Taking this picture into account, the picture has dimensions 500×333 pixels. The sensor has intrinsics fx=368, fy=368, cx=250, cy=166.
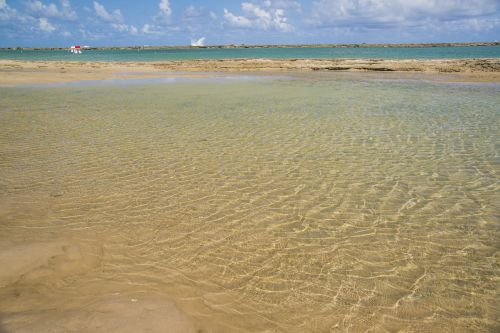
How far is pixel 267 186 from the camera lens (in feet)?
20.5

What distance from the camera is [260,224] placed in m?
4.98

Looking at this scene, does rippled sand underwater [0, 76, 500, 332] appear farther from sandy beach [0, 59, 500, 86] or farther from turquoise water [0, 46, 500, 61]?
turquoise water [0, 46, 500, 61]

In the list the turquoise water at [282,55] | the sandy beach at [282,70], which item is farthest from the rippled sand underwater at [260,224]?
the turquoise water at [282,55]

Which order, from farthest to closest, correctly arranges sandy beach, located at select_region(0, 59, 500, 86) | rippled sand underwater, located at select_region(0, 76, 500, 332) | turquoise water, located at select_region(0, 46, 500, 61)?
1. turquoise water, located at select_region(0, 46, 500, 61)
2. sandy beach, located at select_region(0, 59, 500, 86)
3. rippled sand underwater, located at select_region(0, 76, 500, 332)

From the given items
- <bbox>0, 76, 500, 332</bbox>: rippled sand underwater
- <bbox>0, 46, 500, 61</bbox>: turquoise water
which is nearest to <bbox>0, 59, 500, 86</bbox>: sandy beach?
<bbox>0, 76, 500, 332</bbox>: rippled sand underwater

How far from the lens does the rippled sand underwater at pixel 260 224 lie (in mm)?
3381

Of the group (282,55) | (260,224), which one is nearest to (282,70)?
(260,224)

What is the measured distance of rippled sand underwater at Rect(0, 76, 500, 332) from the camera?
133 inches

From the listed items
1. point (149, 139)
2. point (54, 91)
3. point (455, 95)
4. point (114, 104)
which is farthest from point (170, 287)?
point (54, 91)

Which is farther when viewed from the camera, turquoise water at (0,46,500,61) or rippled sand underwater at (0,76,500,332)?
turquoise water at (0,46,500,61)

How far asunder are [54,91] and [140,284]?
19.6m

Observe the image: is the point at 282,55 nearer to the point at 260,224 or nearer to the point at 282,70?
the point at 282,70

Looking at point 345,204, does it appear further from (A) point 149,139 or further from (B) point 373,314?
(A) point 149,139

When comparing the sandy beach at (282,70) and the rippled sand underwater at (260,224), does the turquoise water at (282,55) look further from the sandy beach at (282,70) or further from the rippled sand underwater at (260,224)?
the rippled sand underwater at (260,224)
